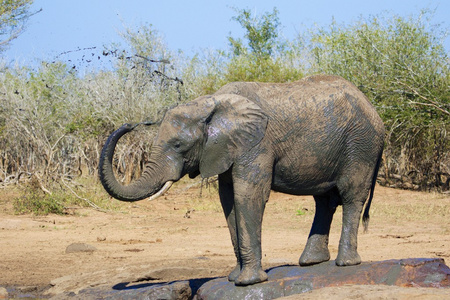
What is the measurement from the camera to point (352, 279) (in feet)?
19.8

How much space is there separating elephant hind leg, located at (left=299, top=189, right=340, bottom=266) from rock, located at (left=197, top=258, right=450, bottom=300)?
0.46 metres

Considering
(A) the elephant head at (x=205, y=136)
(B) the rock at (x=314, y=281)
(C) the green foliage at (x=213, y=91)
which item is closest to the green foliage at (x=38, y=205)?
(C) the green foliage at (x=213, y=91)

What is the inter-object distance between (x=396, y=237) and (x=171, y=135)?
6269 mm

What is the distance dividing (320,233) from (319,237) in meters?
0.04

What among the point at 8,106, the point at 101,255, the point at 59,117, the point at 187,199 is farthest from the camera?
the point at 59,117

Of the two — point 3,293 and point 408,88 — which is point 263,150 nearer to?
point 3,293

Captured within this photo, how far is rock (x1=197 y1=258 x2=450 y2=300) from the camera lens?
586cm

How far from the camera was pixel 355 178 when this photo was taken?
6.44m

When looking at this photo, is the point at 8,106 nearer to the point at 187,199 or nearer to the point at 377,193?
the point at 187,199

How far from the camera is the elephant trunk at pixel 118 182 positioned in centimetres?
539

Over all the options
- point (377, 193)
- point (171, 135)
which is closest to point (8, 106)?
point (377, 193)

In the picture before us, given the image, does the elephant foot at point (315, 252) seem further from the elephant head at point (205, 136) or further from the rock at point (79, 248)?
the rock at point (79, 248)

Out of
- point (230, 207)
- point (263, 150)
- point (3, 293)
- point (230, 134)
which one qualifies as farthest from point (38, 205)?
point (263, 150)

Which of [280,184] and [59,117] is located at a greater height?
[59,117]
